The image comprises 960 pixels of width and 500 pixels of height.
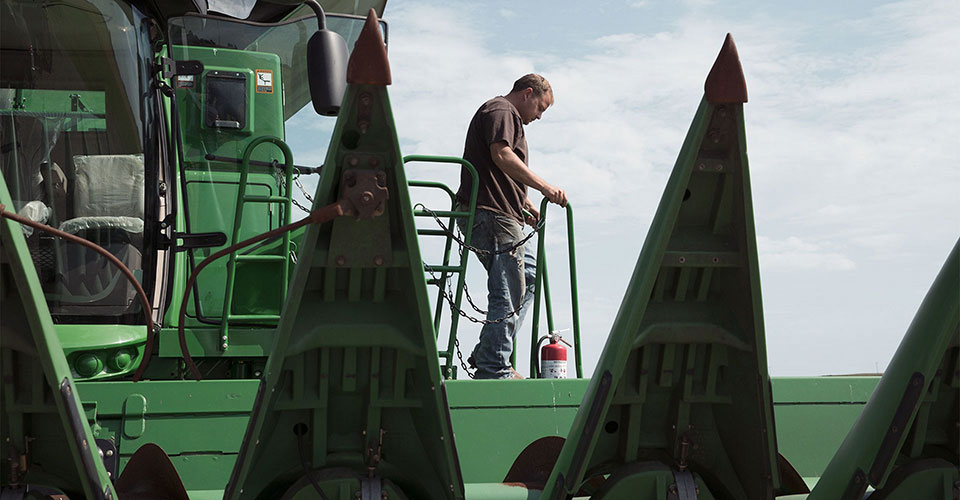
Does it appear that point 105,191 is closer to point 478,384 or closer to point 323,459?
point 478,384

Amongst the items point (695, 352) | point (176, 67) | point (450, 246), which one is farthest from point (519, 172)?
point (695, 352)

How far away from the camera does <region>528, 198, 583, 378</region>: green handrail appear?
197 inches

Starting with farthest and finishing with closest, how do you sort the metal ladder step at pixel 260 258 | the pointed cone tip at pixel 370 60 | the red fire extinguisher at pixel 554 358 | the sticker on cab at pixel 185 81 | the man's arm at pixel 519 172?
A: the man's arm at pixel 519 172
the red fire extinguisher at pixel 554 358
the sticker on cab at pixel 185 81
the metal ladder step at pixel 260 258
the pointed cone tip at pixel 370 60

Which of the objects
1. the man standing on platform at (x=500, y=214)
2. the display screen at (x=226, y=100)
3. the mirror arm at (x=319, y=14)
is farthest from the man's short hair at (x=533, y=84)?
the mirror arm at (x=319, y=14)

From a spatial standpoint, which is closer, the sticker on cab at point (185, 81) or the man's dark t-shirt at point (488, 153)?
the sticker on cab at point (185, 81)

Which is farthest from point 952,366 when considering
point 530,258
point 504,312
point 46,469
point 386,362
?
point 530,258

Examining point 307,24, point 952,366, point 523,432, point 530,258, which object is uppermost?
point 307,24

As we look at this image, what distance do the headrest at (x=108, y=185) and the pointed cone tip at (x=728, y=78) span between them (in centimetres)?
336

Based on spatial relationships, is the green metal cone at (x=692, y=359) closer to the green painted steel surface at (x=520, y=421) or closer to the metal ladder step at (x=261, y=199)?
the green painted steel surface at (x=520, y=421)

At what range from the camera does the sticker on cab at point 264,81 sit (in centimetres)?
513

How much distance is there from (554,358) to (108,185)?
260 cm

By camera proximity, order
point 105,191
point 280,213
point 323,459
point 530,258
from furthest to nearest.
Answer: point 530,258, point 280,213, point 105,191, point 323,459

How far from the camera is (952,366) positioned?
7.59 feet

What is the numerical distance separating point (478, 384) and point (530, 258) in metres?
1.82
